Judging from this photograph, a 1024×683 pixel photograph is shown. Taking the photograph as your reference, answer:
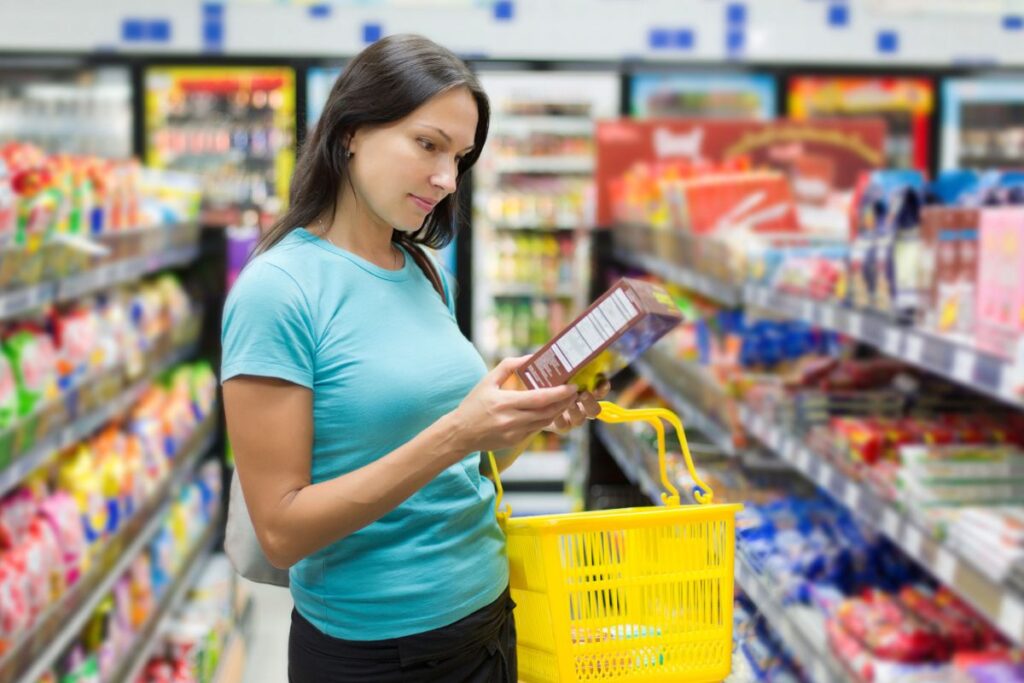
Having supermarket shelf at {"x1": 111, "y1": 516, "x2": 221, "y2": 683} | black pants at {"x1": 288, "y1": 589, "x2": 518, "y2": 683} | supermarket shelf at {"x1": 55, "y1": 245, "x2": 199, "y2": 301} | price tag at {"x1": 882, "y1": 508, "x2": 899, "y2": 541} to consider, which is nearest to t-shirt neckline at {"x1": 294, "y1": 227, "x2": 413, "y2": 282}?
black pants at {"x1": 288, "y1": 589, "x2": 518, "y2": 683}

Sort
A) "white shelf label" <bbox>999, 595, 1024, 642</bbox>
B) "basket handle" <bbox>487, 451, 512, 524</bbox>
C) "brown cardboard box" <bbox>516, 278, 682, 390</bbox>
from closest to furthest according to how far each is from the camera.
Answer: "brown cardboard box" <bbox>516, 278, 682, 390</bbox> < "basket handle" <bbox>487, 451, 512, 524</bbox> < "white shelf label" <bbox>999, 595, 1024, 642</bbox>

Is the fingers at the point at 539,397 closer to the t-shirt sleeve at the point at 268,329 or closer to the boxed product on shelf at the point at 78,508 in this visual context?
the t-shirt sleeve at the point at 268,329

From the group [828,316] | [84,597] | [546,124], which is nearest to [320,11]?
[546,124]

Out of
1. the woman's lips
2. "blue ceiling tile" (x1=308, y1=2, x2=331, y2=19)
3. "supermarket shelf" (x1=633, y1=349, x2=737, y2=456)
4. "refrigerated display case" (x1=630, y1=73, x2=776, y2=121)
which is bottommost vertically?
"supermarket shelf" (x1=633, y1=349, x2=737, y2=456)

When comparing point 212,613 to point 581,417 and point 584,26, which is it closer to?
point 581,417

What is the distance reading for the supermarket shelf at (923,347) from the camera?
1764mm

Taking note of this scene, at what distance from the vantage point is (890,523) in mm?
2248

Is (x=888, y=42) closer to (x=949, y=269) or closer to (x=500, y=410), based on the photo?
(x=949, y=269)

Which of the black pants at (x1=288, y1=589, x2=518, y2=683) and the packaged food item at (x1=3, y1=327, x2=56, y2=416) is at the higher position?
the packaged food item at (x1=3, y1=327, x2=56, y2=416)

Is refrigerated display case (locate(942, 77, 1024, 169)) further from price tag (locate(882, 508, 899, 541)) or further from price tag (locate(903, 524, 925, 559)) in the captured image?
price tag (locate(903, 524, 925, 559))

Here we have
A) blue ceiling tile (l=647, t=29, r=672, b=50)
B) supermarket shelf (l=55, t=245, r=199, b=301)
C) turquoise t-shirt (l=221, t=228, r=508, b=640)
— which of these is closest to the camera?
turquoise t-shirt (l=221, t=228, r=508, b=640)

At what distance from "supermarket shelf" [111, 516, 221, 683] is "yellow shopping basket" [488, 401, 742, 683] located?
7.29ft

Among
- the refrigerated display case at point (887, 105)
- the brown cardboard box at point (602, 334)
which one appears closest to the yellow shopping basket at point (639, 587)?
the brown cardboard box at point (602, 334)

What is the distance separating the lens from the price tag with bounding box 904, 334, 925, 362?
2.10 metres
